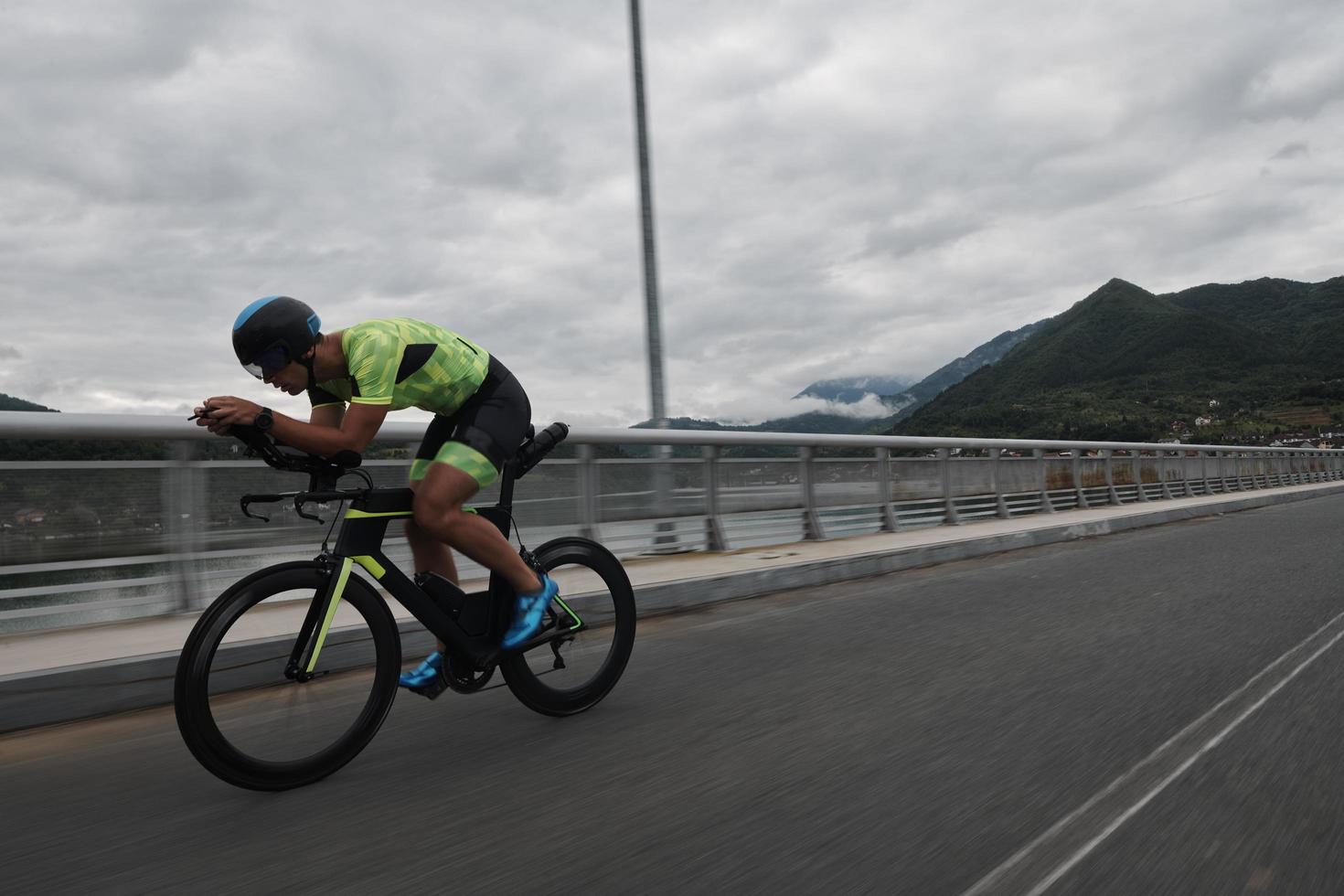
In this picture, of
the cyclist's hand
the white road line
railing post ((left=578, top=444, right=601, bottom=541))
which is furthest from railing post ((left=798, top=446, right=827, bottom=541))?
the cyclist's hand

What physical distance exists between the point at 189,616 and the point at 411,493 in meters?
3.09

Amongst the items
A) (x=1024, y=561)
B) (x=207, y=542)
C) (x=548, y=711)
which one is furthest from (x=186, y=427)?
(x=1024, y=561)

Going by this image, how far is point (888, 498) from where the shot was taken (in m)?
13.3

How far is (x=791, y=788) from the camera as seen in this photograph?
325cm

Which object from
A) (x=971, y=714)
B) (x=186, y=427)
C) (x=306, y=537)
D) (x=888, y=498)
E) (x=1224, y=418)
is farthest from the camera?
(x=1224, y=418)

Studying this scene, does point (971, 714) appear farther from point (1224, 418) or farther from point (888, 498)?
point (1224, 418)

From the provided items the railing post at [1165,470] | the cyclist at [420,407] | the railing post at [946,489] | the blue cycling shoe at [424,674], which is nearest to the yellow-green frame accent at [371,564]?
the cyclist at [420,407]

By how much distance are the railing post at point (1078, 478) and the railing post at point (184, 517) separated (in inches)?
658

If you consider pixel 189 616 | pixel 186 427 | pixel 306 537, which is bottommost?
pixel 189 616

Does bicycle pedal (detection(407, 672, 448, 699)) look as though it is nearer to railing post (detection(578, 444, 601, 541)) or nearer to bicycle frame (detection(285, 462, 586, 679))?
bicycle frame (detection(285, 462, 586, 679))

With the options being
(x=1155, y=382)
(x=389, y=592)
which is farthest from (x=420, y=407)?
(x=1155, y=382)

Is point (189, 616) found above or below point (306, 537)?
below

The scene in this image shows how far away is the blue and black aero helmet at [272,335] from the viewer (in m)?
3.34

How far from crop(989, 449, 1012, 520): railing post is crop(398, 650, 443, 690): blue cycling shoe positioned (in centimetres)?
1360
